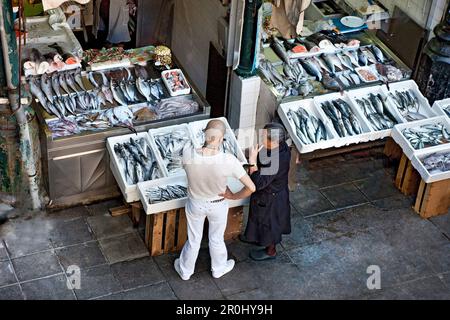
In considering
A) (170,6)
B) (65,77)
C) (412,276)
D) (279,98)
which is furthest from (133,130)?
(412,276)

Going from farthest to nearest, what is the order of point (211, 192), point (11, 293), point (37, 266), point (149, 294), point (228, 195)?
point (37, 266) → point (149, 294) → point (11, 293) → point (228, 195) → point (211, 192)

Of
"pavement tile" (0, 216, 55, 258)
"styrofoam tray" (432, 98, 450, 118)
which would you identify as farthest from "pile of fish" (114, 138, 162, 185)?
"styrofoam tray" (432, 98, 450, 118)

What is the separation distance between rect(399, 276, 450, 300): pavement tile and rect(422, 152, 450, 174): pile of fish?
1.26m

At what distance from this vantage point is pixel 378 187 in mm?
11406

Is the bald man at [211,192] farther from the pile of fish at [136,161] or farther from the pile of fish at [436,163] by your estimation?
the pile of fish at [436,163]

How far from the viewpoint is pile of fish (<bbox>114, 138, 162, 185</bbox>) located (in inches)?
401

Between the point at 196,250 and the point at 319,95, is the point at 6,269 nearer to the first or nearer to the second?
the point at 196,250

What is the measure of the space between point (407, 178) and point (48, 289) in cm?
443

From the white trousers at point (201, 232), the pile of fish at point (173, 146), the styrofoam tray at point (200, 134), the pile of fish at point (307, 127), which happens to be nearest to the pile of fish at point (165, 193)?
the pile of fish at point (173, 146)

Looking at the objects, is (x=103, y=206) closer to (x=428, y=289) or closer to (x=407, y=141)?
(x=407, y=141)

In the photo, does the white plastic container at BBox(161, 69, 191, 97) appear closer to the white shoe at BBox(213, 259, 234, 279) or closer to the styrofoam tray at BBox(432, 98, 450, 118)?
the white shoe at BBox(213, 259, 234, 279)

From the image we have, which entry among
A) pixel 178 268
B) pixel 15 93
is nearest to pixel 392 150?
pixel 178 268

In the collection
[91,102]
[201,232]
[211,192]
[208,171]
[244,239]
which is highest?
[208,171]

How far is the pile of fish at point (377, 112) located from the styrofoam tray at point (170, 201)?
2.02m
